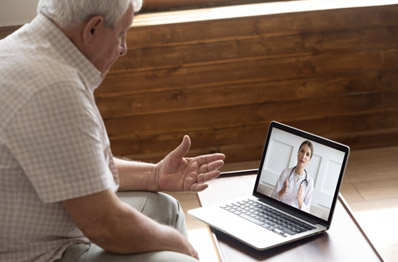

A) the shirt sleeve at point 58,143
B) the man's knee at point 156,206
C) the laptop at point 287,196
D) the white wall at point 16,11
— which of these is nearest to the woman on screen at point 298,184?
the laptop at point 287,196

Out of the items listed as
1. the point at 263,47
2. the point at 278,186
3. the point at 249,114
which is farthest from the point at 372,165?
the point at 278,186

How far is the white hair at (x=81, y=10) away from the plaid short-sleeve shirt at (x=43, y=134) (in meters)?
0.03

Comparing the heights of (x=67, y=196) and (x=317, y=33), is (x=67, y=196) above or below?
below

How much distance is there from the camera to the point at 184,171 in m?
1.87

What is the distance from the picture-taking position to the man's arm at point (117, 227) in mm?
1376

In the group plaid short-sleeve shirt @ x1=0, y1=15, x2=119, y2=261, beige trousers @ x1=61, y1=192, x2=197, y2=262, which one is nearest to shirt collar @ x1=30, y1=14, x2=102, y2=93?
plaid short-sleeve shirt @ x1=0, y1=15, x2=119, y2=261

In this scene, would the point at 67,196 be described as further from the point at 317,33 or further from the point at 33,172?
the point at 317,33

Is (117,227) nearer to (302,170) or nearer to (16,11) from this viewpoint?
(302,170)

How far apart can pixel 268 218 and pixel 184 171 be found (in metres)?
0.28

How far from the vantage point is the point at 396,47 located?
290cm

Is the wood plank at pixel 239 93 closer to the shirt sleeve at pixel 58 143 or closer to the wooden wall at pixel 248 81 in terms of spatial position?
Result: the wooden wall at pixel 248 81

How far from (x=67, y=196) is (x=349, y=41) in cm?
186

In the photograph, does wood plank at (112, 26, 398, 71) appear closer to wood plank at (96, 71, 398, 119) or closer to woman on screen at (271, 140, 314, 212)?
wood plank at (96, 71, 398, 119)

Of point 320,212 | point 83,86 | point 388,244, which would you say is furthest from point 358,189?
point 83,86
